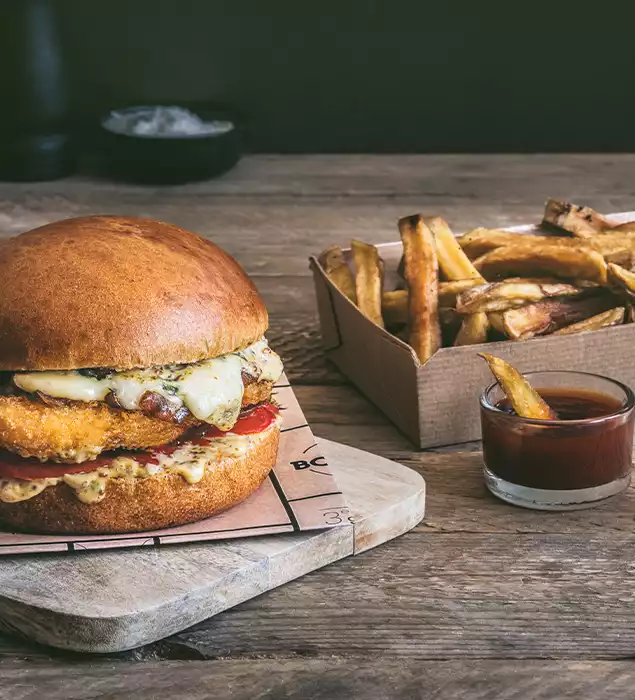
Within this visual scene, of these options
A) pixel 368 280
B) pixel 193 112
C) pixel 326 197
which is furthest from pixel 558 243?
pixel 193 112

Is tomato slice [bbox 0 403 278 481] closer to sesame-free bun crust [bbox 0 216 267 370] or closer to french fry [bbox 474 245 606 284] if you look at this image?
sesame-free bun crust [bbox 0 216 267 370]

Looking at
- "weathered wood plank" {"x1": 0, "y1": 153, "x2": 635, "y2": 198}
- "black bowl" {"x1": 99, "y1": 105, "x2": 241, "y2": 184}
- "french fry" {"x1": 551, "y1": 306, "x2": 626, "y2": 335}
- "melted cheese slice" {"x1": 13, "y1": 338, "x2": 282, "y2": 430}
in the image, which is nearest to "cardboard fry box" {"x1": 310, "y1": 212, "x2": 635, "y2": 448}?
"french fry" {"x1": 551, "y1": 306, "x2": 626, "y2": 335}

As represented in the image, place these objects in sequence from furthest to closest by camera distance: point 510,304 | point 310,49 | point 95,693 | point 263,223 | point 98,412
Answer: point 310,49
point 263,223
point 510,304
point 98,412
point 95,693

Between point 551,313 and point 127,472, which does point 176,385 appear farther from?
point 551,313

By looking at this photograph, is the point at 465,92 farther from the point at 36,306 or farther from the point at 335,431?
the point at 36,306

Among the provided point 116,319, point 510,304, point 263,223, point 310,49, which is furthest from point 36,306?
point 310,49

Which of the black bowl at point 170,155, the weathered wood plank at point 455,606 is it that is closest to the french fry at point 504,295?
the weathered wood plank at point 455,606

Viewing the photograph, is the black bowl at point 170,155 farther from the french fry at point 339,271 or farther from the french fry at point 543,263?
the french fry at point 543,263
